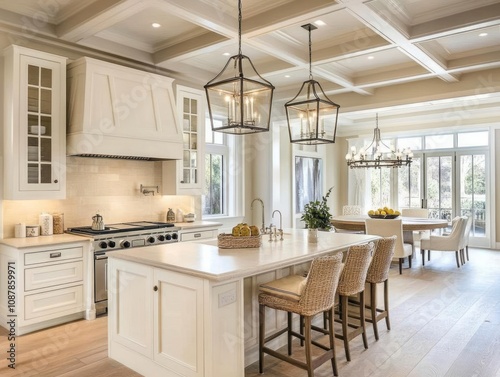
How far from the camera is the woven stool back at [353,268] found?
10.6ft

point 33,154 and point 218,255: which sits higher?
point 33,154

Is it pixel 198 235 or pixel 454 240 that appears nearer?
pixel 198 235

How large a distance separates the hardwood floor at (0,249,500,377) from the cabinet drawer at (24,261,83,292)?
458mm

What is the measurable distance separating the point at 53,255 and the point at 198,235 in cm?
195

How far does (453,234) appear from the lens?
6660 mm

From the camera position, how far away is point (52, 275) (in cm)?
392

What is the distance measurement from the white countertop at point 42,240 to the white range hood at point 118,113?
2.99ft

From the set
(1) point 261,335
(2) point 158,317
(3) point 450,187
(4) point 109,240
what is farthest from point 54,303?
(3) point 450,187

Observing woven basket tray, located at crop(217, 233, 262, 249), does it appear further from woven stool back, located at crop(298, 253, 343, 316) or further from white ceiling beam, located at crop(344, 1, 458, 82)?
white ceiling beam, located at crop(344, 1, 458, 82)

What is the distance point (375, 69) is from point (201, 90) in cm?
262

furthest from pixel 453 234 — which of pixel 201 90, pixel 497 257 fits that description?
pixel 201 90

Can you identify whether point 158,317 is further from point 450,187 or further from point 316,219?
point 450,187

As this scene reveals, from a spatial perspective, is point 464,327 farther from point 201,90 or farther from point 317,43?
point 201,90

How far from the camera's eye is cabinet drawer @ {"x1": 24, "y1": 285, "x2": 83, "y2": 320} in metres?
3.78
